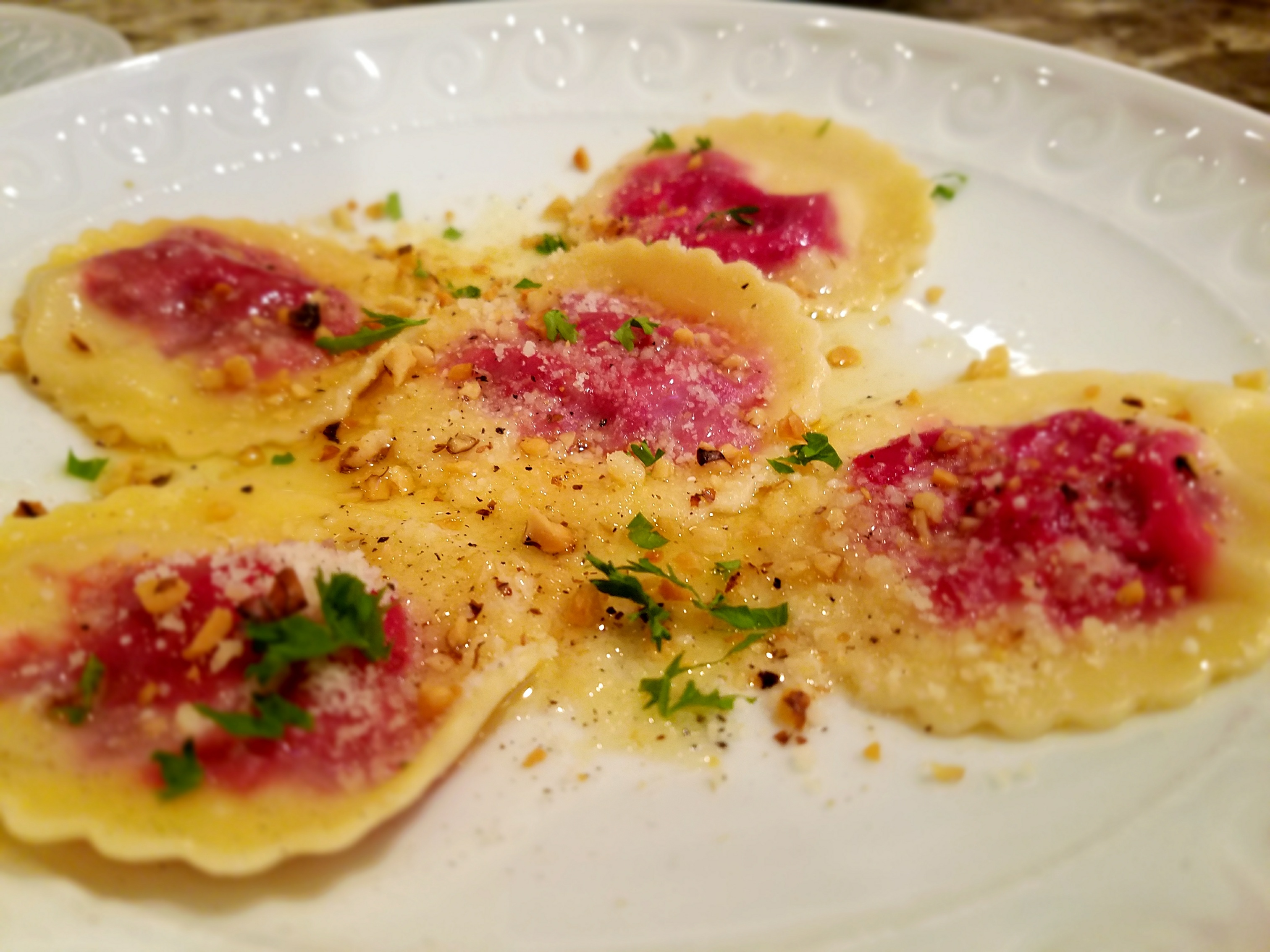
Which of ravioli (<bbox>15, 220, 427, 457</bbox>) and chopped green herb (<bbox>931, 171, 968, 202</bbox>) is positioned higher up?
chopped green herb (<bbox>931, 171, 968, 202</bbox>)

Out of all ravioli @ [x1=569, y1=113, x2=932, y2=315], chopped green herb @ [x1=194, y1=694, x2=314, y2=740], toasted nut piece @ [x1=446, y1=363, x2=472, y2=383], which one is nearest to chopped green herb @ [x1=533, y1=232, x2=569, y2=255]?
ravioli @ [x1=569, y1=113, x2=932, y2=315]

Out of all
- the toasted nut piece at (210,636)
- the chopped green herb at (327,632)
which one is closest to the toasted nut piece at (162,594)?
the toasted nut piece at (210,636)

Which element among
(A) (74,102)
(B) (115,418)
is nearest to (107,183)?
(A) (74,102)

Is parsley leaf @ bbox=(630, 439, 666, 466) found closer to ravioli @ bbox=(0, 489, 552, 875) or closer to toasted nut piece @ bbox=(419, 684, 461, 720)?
ravioli @ bbox=(0, 489, 552, 875)

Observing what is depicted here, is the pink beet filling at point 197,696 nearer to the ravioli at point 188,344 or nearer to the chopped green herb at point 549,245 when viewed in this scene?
the ravioli at point 188,344

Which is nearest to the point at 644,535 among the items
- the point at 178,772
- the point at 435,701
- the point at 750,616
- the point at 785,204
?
the point at 750,616

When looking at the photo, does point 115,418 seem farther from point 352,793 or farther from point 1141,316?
point 1141,316
